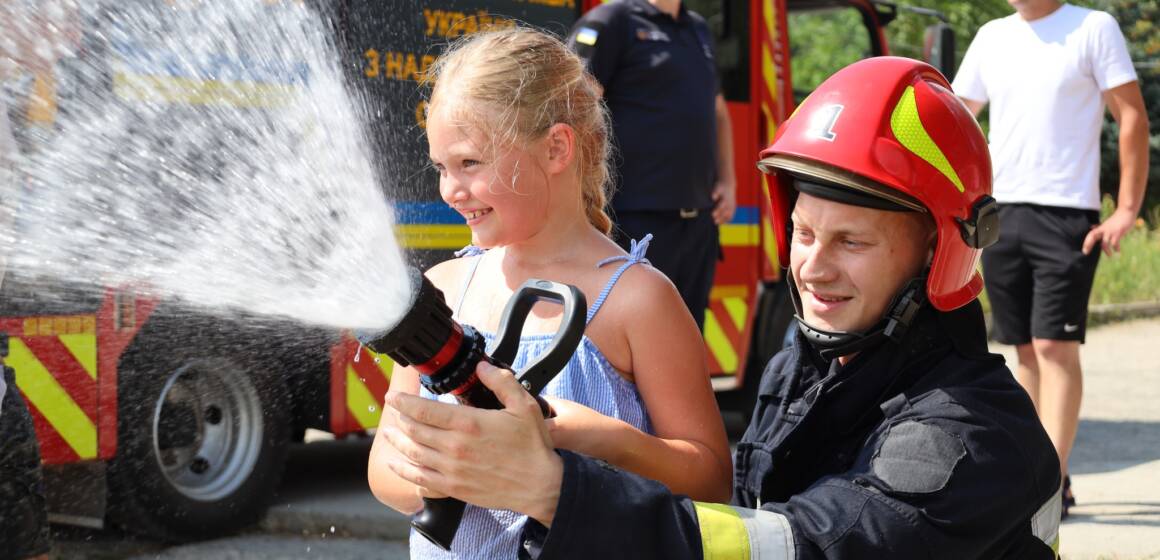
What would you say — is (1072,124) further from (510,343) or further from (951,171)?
(510,343)

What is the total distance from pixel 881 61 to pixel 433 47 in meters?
3.64

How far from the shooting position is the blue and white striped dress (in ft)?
7.97

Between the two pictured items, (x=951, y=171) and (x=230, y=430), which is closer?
(x=951, y=171)

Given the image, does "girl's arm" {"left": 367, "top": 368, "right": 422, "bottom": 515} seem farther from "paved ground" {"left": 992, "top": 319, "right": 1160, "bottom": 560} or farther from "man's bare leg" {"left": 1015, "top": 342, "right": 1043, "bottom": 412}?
"man's bare leg" {"left": 1015, "top": 342, "right": 1043, "bottom": 412}

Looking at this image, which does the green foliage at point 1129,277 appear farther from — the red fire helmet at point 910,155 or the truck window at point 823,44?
the red fire helmet at point 910,155

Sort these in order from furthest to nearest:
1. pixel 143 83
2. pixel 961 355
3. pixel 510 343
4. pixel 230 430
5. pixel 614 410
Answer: pixel 230 430 → pixel 143 83 → pixel 614 410 → pixel 961 355 → pixel 510 343

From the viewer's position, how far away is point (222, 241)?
257 cm

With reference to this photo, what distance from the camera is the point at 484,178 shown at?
2475 millimetres

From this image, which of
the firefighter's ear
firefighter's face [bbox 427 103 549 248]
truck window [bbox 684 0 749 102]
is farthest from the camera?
truck window [bbox 684 0 749 102]

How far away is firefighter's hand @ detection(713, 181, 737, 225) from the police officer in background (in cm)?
13

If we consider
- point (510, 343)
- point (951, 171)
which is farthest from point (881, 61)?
point (510, 343)

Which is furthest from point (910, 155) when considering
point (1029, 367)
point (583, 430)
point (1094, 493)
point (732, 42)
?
point (732, 42)

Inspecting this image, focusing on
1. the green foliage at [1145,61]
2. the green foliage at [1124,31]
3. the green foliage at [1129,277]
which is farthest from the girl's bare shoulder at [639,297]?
the green foliage at [1145,61]

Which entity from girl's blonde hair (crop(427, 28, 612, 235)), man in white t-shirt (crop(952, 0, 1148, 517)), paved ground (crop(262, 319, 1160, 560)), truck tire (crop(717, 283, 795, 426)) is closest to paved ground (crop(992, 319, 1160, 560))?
paved ground (crop(262, 319, 1160, 560))
